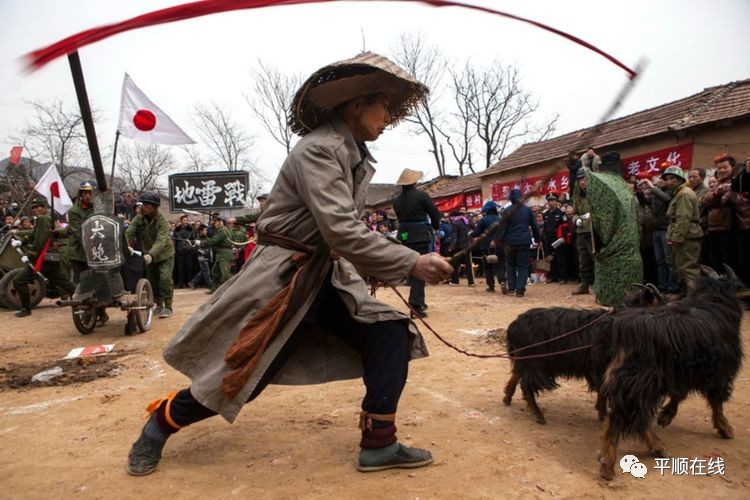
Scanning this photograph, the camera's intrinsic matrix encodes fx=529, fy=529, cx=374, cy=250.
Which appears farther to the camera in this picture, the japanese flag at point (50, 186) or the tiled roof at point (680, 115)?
the tiled roof at point (680, 115)

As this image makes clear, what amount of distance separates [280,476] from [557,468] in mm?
1335

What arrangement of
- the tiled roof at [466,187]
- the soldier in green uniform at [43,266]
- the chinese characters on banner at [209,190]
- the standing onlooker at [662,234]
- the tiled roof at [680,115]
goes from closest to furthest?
1. the standing onlooker at [662,234]
2. the soldier in green uniform at [43,266]
3. the tiled roof at [680,115]
4. the chinese characters on banner at [209,190]
5. the tiled roof at [466,187]

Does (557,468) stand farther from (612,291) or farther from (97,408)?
(612,291)

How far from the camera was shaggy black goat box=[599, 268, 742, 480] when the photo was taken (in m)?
2.50

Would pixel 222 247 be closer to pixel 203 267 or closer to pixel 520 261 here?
pixel 203 267

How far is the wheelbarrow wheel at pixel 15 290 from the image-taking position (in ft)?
30.9

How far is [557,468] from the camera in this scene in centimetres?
255

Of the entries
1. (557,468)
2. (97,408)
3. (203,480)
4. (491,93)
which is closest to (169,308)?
(97,408)

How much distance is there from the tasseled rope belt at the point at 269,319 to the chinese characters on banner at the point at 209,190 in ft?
36.0

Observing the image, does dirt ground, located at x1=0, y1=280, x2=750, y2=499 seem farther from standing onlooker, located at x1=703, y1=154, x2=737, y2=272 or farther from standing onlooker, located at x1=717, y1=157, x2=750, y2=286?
standing onlooker, located at x1=703, y1=154, x2=737, y2=272

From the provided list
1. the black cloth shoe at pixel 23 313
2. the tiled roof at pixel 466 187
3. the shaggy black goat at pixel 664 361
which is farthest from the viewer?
the tiled roof at pixel 466 187

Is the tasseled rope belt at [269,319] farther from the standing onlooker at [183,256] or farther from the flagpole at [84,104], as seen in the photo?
the standing onlooker at [183,256]

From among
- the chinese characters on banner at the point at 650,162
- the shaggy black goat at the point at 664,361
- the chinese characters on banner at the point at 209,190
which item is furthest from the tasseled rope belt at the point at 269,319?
the chinese characters on banner at the point at 209,190

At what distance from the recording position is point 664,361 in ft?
8.43
